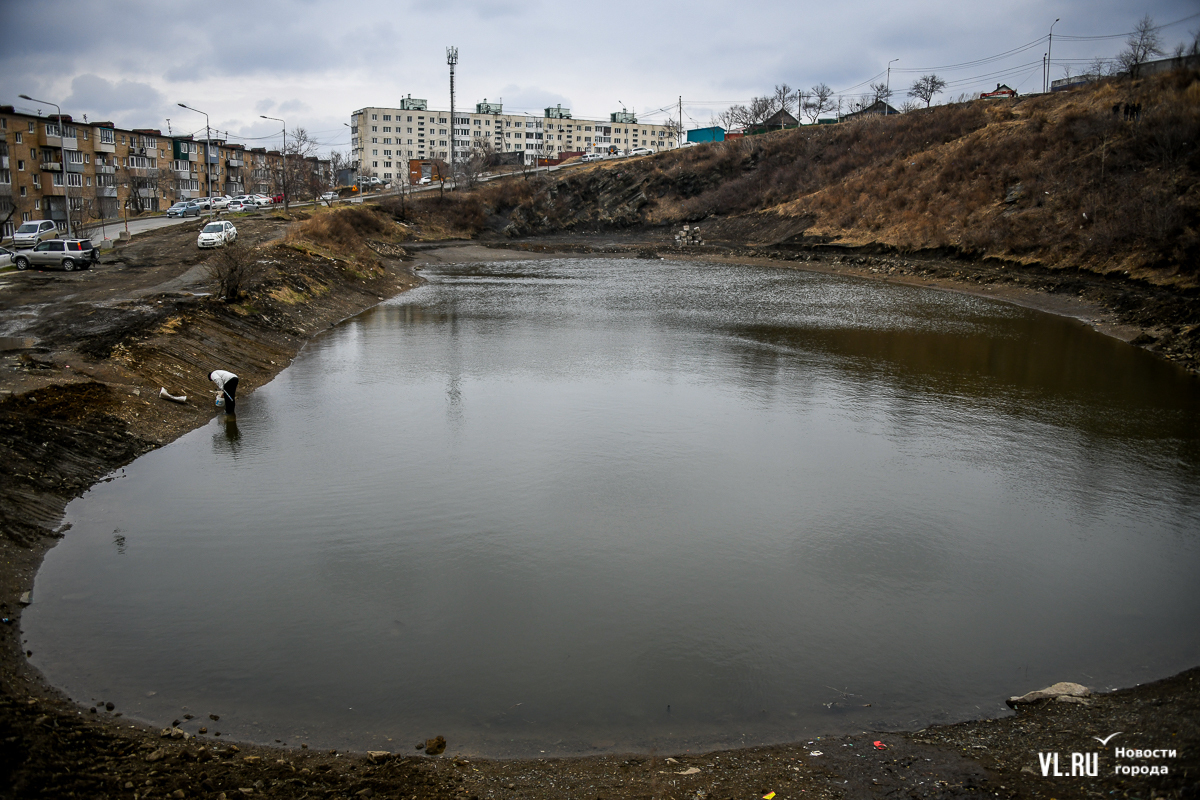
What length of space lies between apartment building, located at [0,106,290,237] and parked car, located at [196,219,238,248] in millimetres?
22942

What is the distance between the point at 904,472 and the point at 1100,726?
8.52 m

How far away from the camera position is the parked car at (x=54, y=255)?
37219mm

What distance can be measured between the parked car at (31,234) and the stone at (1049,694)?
4597 centimetres

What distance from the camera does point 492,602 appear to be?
11.1m

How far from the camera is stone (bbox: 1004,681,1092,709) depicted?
29.2ft

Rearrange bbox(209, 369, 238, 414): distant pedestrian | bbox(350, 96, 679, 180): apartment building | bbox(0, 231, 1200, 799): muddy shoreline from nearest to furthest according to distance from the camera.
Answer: bbox(0, 231, 1200, 799): muddy shoreline
bbox(209, 369, 238, 414): distant pedestrian
bbox(350, 96, 679, 180): apartment building

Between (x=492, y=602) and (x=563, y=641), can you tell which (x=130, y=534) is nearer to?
(x=492, y=602)

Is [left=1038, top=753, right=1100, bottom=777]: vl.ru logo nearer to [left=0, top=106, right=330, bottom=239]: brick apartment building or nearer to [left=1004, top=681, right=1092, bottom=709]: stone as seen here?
[left=1004, top=681, right=1092, bottom=709]: stone

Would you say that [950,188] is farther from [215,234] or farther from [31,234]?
[31,234]

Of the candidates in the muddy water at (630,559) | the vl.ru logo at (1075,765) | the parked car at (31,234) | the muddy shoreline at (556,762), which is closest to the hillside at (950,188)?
the muddy water at (630,559)

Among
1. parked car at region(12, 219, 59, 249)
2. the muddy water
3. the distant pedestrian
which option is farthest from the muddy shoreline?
parked car at region(12, 219, 59, 249)

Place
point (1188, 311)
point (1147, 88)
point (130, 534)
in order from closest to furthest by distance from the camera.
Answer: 1. point (130, 534)
2. point (1188, 311)
3. point (1147, 88)

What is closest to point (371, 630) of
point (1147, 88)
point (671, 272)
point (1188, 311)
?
point (1188, 311)

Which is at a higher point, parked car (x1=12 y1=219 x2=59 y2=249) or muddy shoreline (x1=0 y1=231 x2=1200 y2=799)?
parked car (x1=12 y1=219 x2=59 y2=249)
